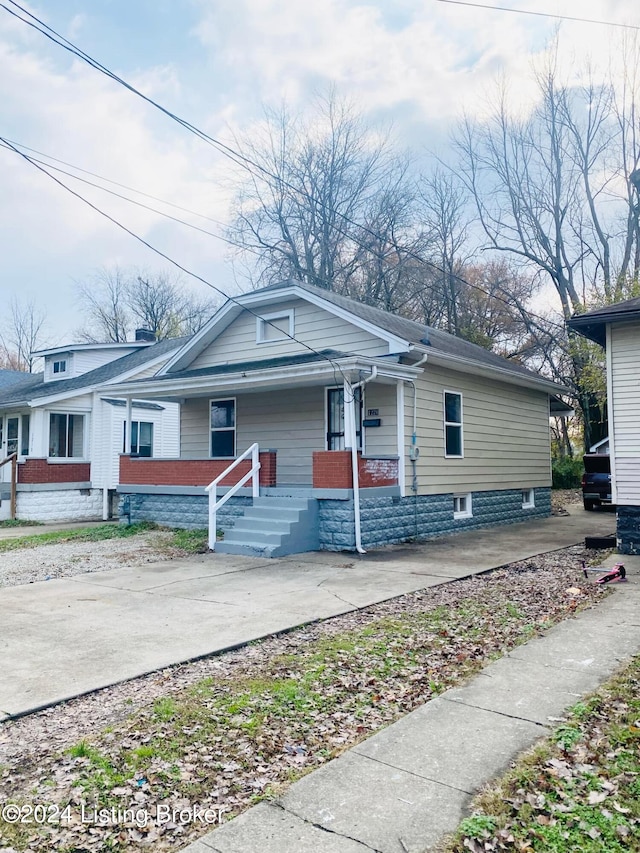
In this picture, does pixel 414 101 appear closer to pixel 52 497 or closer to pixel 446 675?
pixel 52 497

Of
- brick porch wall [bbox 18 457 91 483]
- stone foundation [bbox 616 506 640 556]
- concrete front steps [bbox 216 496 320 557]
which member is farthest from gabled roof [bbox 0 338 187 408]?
stone foundation [bbox 616 506 640 556]

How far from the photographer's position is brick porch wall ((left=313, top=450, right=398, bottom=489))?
10562 millimetres

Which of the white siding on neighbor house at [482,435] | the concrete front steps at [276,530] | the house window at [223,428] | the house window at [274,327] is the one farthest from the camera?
the house window at [223,428]

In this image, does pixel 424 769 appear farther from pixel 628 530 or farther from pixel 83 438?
pixel 83 438

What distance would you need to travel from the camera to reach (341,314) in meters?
12.5

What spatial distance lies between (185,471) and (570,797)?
11.2m

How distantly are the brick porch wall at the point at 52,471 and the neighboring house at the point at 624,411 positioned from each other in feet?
47.8

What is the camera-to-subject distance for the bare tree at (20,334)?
42250 millimetres

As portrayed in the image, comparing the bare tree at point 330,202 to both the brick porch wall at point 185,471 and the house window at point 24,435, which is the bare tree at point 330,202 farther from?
the brick porch wall at point 185,471

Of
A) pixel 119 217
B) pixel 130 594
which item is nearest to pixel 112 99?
pixel 119 217

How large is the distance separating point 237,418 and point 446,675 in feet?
34.6

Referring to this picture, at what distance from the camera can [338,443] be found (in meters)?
A: 12.8

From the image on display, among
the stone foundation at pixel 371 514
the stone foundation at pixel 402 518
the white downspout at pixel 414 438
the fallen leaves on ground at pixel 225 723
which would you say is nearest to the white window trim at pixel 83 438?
the stone foundation at pixel 371 514

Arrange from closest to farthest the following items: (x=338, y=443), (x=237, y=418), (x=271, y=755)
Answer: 1. (x=271, y=755)
2. (x=338, y=443)
3. (x=237, y=418)
